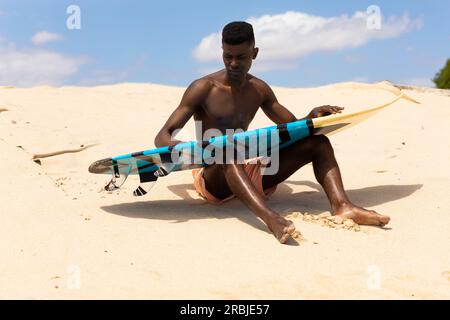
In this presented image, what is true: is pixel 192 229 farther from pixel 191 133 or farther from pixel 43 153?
pixel 191 133

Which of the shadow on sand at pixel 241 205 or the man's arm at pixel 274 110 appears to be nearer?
the shadow on sand at pixel 241 205

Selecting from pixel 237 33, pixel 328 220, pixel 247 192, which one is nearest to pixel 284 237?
pixel 247 192

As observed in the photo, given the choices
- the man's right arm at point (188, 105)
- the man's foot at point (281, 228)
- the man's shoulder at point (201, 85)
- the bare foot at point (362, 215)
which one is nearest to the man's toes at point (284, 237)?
the man's foot at point (281, 228)

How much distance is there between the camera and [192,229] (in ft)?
9.43

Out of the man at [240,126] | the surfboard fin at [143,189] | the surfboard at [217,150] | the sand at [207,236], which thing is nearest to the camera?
the sand at [207,236]

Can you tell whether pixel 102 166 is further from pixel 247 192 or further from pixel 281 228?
pixel 281 228

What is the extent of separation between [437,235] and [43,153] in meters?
3.53

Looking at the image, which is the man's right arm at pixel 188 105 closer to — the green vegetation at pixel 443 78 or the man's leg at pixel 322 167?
the man's leg at pixel 322 167

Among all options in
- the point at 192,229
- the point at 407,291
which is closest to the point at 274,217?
the point at 192,229

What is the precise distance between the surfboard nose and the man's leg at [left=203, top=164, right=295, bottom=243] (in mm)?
599

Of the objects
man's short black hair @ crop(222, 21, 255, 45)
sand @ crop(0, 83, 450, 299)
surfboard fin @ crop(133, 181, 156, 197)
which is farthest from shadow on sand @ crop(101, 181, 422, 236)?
man's short black hair @ crop(222, 21, 255, 45)

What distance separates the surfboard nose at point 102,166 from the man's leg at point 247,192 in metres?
0.60

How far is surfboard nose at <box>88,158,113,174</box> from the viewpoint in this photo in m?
3.19

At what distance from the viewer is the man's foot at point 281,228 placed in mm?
2617
